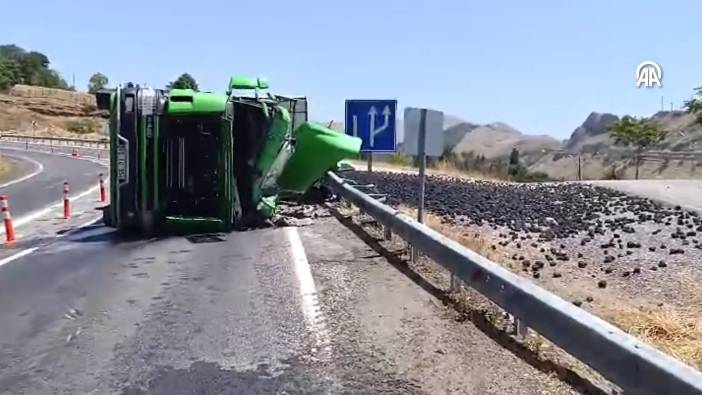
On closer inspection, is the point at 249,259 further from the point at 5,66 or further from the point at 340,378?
the point at 5,66

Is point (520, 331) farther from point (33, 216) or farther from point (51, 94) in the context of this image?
point (51, 94)

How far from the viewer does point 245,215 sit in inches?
629

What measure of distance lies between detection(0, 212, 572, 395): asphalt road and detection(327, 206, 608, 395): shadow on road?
0.10 m

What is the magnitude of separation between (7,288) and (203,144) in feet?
19.9

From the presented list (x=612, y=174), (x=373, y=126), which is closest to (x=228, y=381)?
(x=373, y=126)

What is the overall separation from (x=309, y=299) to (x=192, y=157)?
23.5 feet

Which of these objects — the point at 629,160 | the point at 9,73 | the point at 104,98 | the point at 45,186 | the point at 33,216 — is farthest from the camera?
the point at 9,73

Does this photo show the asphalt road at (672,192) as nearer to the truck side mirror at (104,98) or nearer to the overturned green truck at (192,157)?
the overturned green truck at (192,157)

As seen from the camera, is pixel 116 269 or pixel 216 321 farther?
pixel 116 269

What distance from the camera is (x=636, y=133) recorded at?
73625 millimetres

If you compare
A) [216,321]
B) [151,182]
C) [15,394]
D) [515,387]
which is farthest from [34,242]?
[515,387]

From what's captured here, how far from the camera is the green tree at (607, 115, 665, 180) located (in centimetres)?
7350

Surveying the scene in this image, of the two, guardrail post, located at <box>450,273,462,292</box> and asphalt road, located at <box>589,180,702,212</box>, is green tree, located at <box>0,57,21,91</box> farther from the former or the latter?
guardrail post, located at <box>450,273,462,292</box>

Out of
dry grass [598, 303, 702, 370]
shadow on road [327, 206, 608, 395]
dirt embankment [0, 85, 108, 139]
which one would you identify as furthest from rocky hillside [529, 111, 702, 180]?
dirt embankment [0, 85, 108, 139]
